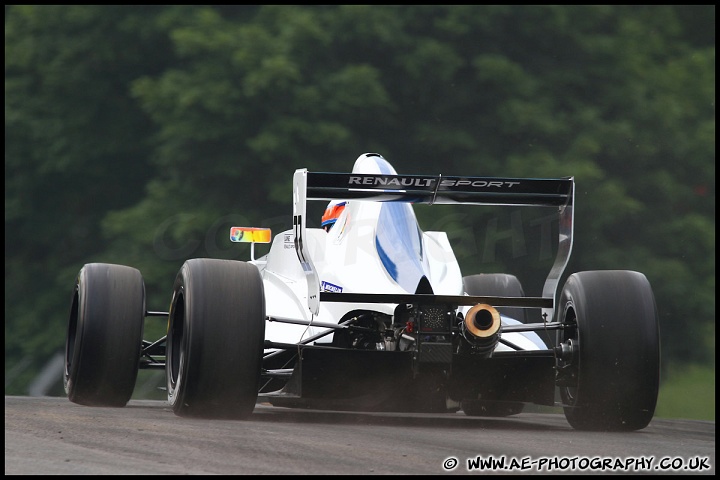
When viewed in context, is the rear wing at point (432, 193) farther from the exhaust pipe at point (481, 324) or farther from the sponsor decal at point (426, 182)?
the exhaust pipe at point (481, 324)

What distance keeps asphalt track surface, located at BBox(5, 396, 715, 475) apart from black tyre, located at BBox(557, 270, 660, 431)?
175 millimetres

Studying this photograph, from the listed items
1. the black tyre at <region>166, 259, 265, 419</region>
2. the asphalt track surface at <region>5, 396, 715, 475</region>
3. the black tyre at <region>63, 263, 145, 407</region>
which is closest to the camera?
the asphalt track surface at <region>5, 396, 715, 475</region>

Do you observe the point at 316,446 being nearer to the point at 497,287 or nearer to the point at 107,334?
the point at 107,334

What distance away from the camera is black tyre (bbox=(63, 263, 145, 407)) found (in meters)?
8.75

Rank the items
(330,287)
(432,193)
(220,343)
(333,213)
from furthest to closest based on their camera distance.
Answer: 1. (333,213)
2. (330,287)
3. (432,193)
4. (220,343)

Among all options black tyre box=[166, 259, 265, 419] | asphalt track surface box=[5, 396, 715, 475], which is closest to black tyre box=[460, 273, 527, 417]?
asphalt track surface box=[5, 396, 715, 475]

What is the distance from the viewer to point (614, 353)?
25.3 ft

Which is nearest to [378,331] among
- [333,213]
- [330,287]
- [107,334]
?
[330,287]

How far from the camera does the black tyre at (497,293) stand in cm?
1052

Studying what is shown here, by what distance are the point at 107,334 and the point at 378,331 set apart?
198 cm

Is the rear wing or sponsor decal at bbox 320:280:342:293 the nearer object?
the rear wing

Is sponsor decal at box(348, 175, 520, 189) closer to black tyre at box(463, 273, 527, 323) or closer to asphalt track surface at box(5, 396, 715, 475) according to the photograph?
asphalt track surface at box(5, 396, 715, 475)

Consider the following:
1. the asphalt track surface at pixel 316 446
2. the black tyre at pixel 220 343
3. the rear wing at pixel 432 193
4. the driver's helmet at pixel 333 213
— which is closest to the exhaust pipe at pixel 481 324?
the rear wing at pixel 432 193

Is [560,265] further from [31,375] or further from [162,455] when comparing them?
[31,375]
